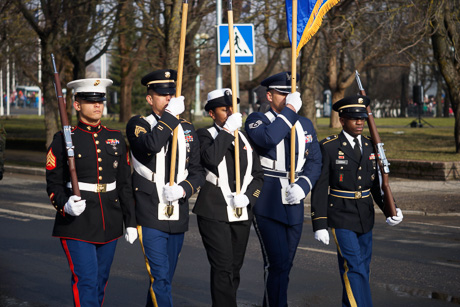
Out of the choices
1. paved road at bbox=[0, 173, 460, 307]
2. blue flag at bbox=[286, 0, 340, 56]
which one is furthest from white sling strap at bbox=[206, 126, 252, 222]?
paved road at bbox=[0, 173, 460, 307]

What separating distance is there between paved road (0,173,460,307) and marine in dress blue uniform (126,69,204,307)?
1504 mm

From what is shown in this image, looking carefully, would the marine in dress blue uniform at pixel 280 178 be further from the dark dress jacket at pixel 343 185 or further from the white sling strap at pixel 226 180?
the white sling strap at pixel 226 180

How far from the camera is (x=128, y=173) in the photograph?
553 centimetres

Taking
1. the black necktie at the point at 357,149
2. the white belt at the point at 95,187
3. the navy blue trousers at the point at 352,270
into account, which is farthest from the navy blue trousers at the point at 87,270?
the black necktie at the point at 357,149

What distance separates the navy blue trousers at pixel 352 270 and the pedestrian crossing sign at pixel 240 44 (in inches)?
312

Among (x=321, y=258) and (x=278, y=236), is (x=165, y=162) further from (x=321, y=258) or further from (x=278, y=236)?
(x=321, y=258)

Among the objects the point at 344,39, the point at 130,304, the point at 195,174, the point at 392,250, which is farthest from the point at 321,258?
the point at 344,39

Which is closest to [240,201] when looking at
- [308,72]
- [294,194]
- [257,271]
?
[294,194]

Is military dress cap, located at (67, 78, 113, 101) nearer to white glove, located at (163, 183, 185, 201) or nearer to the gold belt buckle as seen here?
the gold belt buckle

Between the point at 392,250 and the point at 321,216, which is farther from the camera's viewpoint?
the point at 392,250

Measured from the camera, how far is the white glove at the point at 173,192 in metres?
5.42

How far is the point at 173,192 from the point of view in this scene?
542 cm

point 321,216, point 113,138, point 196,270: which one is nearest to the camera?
point 113,138

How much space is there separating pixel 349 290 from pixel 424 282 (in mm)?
2171
